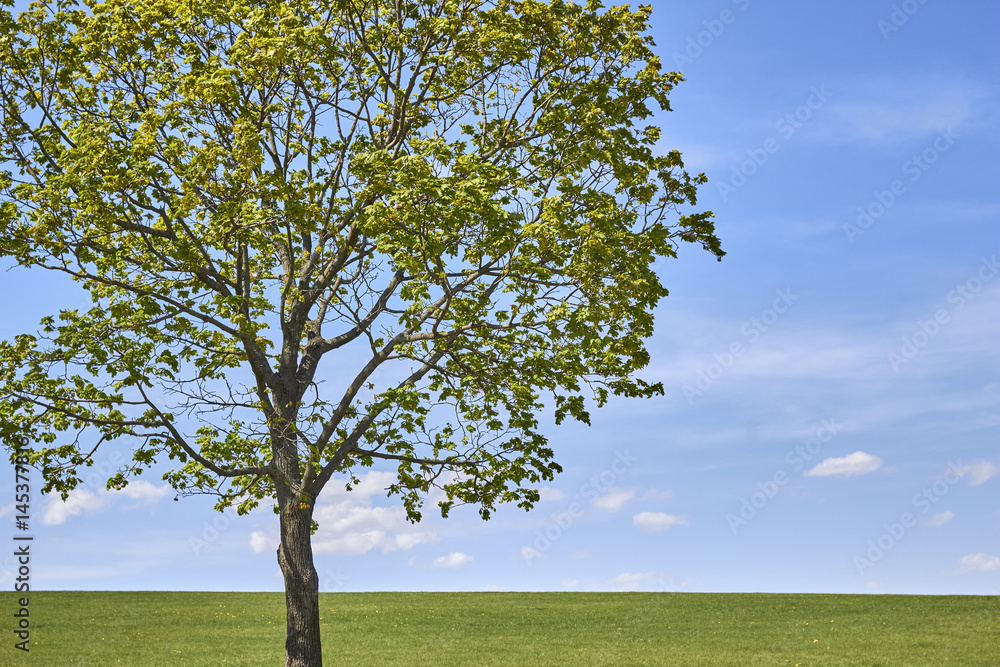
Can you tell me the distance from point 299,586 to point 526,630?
53.8ft

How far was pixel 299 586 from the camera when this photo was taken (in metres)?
16.8

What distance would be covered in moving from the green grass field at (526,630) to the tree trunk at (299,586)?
7.84 metres

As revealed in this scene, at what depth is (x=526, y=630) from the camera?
31.2 metres

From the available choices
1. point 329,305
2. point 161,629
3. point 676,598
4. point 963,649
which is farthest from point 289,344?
point 676,598

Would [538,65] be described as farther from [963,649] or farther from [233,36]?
[963,649]

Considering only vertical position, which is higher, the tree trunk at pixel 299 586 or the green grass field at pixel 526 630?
the tree trunk at pixel 299 586

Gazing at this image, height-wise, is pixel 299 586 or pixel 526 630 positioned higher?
pixel 299 586

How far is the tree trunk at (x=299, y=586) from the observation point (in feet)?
55.1

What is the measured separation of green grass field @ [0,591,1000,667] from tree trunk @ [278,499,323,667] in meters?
7.84

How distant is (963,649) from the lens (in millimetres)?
26938

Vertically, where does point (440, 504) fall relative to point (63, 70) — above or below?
below

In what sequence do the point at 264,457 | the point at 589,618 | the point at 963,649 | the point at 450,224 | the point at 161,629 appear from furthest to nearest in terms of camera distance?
the point at 589,618 < the point at 161,629 < the point at 963,649 < the point at 264,457 < the point at 450,224

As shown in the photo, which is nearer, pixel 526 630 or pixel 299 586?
pixel 299 586

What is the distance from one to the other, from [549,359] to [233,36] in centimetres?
918
